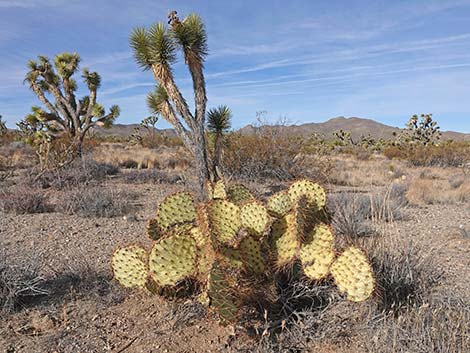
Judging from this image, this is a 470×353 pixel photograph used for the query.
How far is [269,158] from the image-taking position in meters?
14.1

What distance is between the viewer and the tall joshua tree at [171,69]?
9.54 metres

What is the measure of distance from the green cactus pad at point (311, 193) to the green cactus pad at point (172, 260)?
1.15 m

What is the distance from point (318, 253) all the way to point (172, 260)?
1284 mm

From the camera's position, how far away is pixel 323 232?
3.89 metres

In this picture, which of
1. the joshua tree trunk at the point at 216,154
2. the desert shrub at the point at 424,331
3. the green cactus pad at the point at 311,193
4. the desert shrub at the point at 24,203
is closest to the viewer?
the desert shrub at the point at 424,331

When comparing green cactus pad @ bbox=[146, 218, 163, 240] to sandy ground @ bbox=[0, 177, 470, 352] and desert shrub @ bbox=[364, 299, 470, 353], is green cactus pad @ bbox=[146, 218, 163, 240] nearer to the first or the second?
sandy ground @ bbox=[0, 177, 470, 352]

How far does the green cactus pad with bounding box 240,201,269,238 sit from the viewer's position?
13.4ft

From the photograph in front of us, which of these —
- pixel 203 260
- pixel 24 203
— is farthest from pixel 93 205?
pixel 203 260

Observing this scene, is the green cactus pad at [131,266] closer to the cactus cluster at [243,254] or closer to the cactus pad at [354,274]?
the cactus cluster at [243,254]

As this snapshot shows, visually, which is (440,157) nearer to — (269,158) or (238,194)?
(269,158)

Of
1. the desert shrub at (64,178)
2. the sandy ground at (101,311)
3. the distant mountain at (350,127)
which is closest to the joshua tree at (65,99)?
the desert shrub at (64,178)

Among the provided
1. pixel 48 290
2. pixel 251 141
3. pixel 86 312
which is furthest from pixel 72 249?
pixel 251 141

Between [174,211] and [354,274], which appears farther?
[174,211]

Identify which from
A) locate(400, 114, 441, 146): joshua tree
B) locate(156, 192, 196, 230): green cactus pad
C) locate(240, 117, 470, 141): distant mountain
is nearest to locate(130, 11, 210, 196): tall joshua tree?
locate(156, 192, 196, 230): green cactus pad
